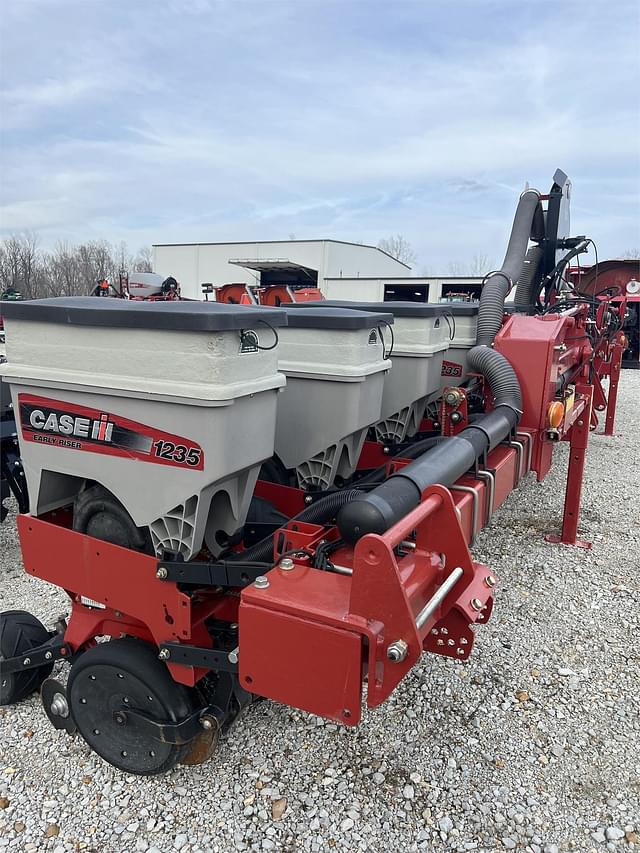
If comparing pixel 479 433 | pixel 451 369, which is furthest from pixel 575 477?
pixel 479 433

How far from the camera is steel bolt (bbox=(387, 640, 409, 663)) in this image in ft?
4.88

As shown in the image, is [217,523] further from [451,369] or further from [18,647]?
[451,369]

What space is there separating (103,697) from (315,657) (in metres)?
1.01

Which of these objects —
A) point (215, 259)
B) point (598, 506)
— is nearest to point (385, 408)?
point (598, 506)

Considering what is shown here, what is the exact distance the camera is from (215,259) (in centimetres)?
3622

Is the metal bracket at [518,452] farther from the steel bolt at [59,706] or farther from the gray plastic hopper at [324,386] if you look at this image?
the steel bolt at [59,706]

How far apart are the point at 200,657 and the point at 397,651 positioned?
0.78m

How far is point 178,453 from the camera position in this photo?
186cm

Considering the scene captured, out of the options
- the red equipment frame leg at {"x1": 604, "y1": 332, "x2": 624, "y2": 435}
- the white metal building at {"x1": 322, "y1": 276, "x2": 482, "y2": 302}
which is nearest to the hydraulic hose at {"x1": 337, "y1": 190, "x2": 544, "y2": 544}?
the red equipment frame leg at {"x1": 604, "y1": 332, "x2": 624, "y2": 435}

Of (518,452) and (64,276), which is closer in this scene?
(518,452)

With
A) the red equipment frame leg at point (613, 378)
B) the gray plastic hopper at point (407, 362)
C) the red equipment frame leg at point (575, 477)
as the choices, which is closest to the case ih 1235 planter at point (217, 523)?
the gray plastic hopper at point (407, 362)

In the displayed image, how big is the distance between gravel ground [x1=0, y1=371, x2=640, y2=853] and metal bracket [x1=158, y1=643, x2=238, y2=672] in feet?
1.68

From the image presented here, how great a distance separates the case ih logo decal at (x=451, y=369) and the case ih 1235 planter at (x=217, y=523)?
123cm

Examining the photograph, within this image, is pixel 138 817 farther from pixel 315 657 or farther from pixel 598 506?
pixel 598 506
